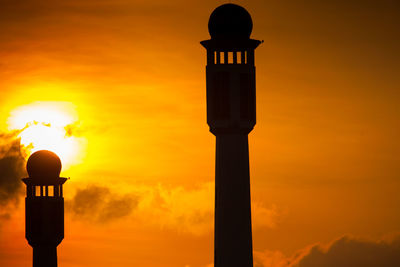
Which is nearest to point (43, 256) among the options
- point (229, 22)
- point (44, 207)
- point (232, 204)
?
point (44, 207)

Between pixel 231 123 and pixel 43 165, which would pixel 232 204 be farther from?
pixel 43 165

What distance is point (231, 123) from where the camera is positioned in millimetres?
100125

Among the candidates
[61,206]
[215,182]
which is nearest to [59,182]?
[61,206]

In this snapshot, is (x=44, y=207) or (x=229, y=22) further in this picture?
(x=44, y=207)

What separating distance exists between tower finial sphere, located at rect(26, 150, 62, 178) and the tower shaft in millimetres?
30595

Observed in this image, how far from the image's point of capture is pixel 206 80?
3999 inches

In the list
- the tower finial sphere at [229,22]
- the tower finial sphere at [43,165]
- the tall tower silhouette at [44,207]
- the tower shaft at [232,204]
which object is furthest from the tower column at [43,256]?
the tower finial sphere at [229,22]

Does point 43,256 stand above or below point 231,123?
below

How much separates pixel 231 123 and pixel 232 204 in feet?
27.8

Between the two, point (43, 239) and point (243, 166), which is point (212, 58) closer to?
point (243, 166)

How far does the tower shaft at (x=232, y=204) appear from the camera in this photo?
100 metres

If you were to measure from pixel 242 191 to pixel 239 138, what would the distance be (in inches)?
219

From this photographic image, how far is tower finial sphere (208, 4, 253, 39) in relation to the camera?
101062mm

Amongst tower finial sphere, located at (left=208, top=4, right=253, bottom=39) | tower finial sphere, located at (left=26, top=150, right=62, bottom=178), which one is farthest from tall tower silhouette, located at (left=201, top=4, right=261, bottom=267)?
tower finial sphere, located at (left=26, top=150, right=62, bottom=178)
